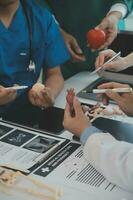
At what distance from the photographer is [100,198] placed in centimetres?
80

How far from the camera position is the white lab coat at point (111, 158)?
82 centimetres

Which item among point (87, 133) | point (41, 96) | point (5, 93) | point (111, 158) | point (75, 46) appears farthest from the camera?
point (75, 46)

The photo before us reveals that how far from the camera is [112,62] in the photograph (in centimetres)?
135

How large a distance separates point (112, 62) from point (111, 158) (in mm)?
572

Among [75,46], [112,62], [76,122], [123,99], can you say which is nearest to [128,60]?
[112,62]

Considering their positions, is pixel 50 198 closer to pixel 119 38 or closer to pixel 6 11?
pixel 6 11

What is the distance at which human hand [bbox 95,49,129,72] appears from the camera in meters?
1.34

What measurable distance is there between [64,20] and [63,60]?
244 millimetres

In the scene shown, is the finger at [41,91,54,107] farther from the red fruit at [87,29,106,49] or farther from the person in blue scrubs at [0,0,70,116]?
the red fruit at [87,29,106,49]

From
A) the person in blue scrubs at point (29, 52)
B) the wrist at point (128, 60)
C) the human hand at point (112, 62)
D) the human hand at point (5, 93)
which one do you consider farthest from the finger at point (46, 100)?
the wrist at point (128, 60)

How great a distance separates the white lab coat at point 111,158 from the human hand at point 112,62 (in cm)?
46

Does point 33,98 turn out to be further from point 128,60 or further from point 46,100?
point 128,60

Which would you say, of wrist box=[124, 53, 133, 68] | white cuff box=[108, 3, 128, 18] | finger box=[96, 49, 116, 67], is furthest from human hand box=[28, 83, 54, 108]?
white cuff box=[108, 3, 128, 18]

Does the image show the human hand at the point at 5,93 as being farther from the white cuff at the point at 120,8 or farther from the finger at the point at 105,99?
the white cuff at the point at 120,8
